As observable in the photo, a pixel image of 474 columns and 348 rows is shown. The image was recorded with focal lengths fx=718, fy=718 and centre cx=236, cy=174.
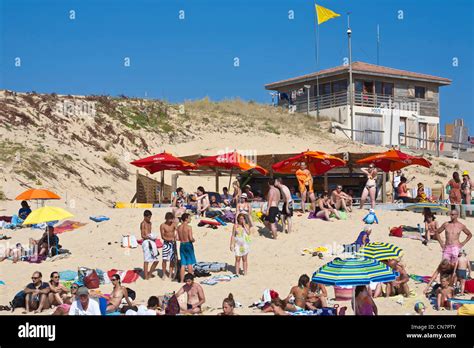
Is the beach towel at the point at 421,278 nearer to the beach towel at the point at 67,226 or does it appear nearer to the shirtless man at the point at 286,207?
the shirtless man at the point at 286,207

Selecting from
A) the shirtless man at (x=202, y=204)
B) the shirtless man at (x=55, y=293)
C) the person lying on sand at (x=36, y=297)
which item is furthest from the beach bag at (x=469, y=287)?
the shirtless man at (x=202, y=204)

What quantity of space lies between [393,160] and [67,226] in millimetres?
8662

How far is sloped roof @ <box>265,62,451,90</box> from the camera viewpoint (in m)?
38.7

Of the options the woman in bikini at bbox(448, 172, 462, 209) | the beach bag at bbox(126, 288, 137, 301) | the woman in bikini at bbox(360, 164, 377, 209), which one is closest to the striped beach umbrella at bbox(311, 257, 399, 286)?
the beach bag at bbox(126, 288, 137, 301)

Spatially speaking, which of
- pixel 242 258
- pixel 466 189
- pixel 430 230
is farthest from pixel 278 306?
pixel 466 189

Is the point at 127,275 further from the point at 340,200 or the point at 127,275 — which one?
the point at 340,200

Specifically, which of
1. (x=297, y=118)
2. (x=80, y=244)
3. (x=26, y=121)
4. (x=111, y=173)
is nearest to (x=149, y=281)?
(x=80, y=244)

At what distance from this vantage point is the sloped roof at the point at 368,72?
3866cm

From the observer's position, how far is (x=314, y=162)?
18984 mm

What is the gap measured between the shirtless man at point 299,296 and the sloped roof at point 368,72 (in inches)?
1113

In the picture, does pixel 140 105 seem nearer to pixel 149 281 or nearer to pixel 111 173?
pixel 111 173

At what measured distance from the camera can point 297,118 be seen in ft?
132

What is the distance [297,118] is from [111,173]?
48.9ft

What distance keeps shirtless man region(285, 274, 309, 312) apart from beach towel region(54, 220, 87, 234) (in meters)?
7.22
